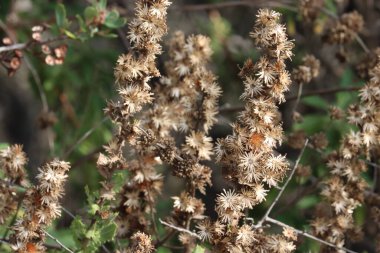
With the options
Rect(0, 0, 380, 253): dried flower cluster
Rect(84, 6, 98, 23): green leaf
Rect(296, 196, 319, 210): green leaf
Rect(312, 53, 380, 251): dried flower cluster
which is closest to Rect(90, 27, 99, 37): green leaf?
Rect(84, 6, 98, 23): green leaf

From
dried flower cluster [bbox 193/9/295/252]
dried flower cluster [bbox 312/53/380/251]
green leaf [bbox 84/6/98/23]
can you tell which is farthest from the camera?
green leaf [bbox 84/6/98/23]

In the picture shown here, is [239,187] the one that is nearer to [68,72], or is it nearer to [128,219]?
[128,219]

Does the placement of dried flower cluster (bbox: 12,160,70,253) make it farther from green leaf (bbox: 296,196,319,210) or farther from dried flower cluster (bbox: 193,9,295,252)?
green leaf (bbox: 296,196,319,210)

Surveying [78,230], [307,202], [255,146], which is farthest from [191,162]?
[307,202]

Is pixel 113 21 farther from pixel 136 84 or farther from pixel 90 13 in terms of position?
pixel 136 84

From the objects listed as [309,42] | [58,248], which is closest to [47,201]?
[58,248]

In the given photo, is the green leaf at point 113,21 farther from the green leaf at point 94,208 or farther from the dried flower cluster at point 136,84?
the green leaf at point 94,208
